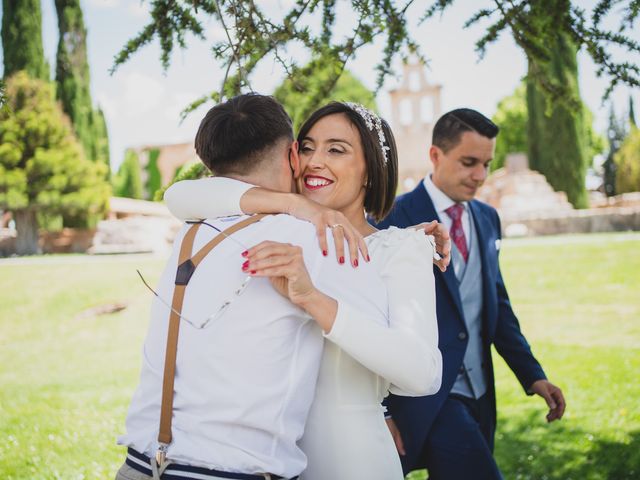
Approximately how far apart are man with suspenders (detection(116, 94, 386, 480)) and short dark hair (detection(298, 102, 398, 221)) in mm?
957

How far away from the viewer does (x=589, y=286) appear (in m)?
14.8

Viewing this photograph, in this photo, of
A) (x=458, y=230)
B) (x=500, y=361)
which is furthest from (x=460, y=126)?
(x=500, y=361)

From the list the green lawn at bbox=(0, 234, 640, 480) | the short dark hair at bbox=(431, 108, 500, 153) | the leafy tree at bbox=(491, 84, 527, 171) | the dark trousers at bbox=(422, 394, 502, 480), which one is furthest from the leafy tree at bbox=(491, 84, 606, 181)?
the dark trousers at bbox=(422, 394, 502, 480)

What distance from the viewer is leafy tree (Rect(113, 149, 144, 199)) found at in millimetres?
56125

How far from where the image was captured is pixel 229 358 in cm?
179

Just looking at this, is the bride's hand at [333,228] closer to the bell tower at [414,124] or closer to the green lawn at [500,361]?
the green lawn at [500,361]

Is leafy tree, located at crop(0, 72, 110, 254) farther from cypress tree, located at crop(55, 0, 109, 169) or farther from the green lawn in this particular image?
the green lawn

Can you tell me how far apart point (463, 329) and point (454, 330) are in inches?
2.2

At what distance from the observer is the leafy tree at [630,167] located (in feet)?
154

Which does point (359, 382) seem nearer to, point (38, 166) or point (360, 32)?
point (360, 32)

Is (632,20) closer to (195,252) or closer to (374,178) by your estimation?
(374,178)

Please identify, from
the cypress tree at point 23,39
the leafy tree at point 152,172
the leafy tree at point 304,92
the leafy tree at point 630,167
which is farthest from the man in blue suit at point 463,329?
the leafy tree at point 152,172

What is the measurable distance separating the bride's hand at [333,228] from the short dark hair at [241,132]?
234mm

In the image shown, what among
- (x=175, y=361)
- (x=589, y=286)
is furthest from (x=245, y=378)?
(x=589, y=286)
